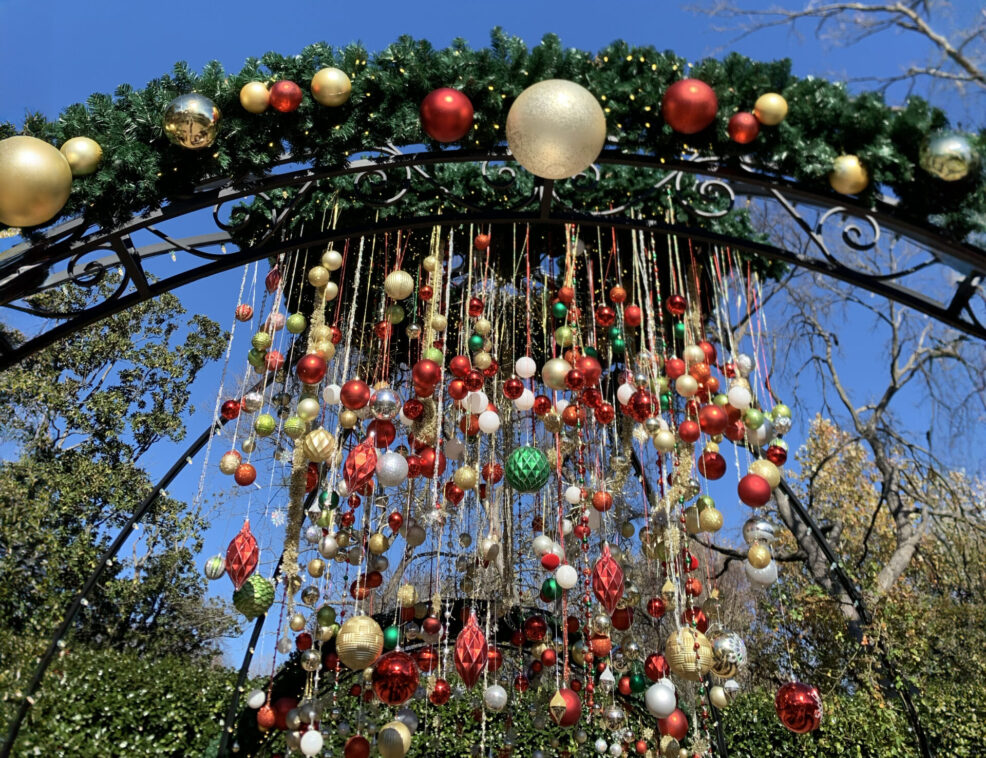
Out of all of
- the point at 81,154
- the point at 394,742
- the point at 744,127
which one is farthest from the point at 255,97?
the point at 394,742

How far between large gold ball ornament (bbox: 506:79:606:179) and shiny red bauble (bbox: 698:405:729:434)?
1.82 metres

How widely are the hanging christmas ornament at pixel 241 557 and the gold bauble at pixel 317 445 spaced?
0.47 m

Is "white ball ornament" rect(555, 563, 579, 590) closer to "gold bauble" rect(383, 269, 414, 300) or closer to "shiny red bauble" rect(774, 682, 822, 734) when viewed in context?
"shiny red bauble" rect(774, 682, 822, 734)

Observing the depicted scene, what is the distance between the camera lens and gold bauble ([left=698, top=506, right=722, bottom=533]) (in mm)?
3652

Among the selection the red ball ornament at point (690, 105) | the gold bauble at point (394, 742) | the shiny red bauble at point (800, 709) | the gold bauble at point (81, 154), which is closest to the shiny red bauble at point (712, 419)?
the shiny red bauble at point (800, 709)

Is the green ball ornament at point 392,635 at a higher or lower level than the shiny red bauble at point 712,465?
lower

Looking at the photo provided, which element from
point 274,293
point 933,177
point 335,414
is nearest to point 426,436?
point 274,293

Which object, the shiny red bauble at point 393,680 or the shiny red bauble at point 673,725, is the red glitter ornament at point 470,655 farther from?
the shiny red bauble at point 673,725

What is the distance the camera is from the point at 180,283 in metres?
3.14

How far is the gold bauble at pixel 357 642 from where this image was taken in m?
3.25

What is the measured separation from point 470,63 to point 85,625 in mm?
10704

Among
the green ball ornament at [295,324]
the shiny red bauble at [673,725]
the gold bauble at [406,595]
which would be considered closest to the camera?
the shiny red bauble at [673,725]

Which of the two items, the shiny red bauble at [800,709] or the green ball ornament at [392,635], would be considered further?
the green ball ornament at [392,635]

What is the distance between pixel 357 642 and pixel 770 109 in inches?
111
